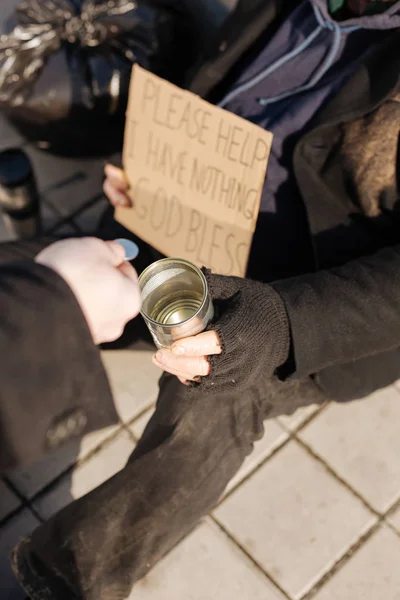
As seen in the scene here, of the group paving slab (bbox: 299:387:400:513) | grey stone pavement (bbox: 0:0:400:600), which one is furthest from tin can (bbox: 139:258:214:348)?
paving slab (bbox: 299:387:400:513)

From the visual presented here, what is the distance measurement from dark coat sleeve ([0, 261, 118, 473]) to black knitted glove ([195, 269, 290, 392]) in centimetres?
22

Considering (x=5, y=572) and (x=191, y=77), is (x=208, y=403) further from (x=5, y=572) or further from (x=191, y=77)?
(x=191, y=77)

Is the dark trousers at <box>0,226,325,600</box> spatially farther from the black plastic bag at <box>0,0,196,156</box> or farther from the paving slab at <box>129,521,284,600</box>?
the black plastic bag at <box>0,0,196,156</box>

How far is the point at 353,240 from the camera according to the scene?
1.33 meters

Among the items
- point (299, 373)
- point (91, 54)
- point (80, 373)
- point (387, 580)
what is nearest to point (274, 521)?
point (387, 580)

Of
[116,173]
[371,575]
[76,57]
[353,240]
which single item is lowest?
[371,575]

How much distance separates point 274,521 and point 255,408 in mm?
413

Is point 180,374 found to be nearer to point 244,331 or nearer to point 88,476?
point 244,331

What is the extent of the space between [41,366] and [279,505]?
0.90 m

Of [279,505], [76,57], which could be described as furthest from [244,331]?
[76,57]

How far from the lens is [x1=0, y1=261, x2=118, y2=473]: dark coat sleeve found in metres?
0.86

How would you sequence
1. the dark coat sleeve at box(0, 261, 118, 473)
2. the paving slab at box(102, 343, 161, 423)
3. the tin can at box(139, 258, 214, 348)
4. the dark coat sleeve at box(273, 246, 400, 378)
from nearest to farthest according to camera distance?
the dark coat sleeve at box(0, 261, 118, 473) → the tin can at box(139, 258, 214, 348) → the dark coat sleeve at box(273, 246, 400, 378) → the paving slab at box(102, 343, 161, 423)

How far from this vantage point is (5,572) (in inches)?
60.0

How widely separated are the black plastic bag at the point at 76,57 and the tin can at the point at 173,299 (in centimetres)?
Answer: 105
